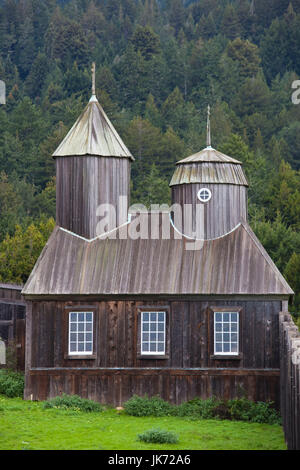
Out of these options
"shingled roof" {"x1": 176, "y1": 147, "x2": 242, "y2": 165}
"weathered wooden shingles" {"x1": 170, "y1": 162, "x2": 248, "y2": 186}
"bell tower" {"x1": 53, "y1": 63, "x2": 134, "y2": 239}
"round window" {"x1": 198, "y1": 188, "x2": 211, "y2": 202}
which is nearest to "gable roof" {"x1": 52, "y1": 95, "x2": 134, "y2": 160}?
"bell tower" {"x1": 53, "y1": 63, "x2": 134, "y2": 239}

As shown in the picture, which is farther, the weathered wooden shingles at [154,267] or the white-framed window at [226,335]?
the weathered wooden shingles at [154,267]

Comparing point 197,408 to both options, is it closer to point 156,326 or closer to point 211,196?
point 156,326

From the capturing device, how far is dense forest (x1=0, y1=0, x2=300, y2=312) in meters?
65.7

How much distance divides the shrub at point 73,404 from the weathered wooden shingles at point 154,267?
3055 millimetres

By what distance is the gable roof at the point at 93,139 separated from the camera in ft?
88.4

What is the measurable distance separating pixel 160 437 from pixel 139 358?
5715 mm

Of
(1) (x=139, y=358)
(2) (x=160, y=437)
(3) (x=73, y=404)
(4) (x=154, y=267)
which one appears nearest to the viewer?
(2) (x=160, y=437)

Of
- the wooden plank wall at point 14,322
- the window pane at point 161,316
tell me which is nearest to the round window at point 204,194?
the window pane at point 161,316

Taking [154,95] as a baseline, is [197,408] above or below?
below

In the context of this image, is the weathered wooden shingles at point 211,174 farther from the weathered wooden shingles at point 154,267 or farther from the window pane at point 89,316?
the window pane at point 89,316

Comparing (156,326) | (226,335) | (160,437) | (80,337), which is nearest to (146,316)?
(156,326)

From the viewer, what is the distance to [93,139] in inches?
1071

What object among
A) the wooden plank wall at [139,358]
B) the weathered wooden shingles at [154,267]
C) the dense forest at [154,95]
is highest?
the dense forest at [154,95]
